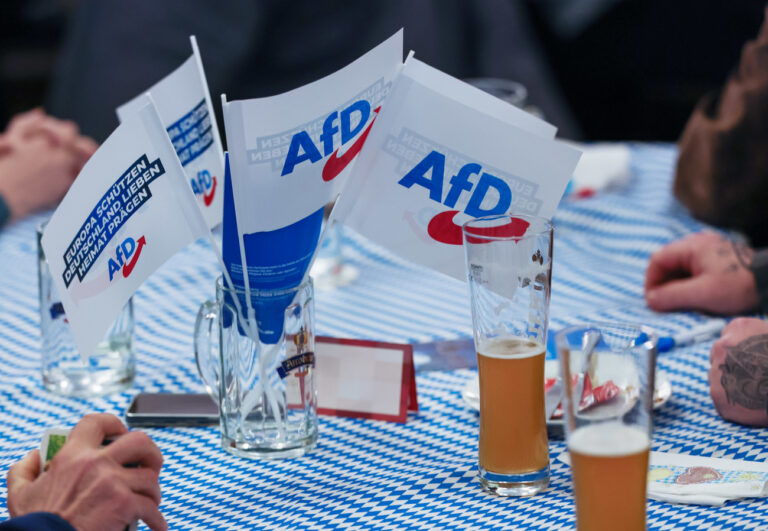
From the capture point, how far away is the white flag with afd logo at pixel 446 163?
0.92m

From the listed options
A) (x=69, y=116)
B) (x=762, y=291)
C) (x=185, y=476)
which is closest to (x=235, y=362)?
(x=185, y=476)

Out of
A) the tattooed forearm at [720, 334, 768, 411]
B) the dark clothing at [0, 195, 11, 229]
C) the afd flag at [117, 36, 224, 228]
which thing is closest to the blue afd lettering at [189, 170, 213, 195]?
the afd flag at [117, 36, 224, 228]

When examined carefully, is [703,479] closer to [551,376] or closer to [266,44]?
[551,376]

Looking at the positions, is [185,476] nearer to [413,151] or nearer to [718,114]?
[413,151]

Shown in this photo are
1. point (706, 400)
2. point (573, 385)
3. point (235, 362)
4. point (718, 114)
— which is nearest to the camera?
point (573, 385)

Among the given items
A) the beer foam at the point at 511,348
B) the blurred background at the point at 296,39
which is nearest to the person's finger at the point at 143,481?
the beer foam at the point at 511,348

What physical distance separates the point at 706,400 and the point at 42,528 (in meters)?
0.70

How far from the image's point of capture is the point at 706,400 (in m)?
1.06

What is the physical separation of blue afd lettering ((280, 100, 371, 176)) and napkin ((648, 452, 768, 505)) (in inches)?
16.0

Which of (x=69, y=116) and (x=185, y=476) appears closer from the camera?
(x=185, y=476)

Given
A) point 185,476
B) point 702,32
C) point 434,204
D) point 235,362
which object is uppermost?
point 702,32

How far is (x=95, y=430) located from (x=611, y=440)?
40 cm

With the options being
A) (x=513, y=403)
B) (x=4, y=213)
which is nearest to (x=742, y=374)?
(x=513, y=403)

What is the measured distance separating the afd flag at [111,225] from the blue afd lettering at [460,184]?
21 centimetres
